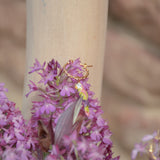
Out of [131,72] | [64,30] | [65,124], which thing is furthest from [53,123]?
[131,72]

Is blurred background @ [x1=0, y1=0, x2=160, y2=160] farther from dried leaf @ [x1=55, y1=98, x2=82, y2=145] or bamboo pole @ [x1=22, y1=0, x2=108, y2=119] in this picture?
dried leaf @ [x1=55, y1=98, x2=82, y2=145]

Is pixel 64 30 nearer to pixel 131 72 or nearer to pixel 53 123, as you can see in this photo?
pixel 53 123

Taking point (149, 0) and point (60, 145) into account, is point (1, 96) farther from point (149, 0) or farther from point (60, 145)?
point (149, 0)

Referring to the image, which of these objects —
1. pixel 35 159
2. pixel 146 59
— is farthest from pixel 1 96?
pixel 146 59

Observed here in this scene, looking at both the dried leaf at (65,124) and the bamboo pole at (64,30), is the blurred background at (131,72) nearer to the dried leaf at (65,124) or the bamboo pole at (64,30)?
the bamboo pole at (64,30)

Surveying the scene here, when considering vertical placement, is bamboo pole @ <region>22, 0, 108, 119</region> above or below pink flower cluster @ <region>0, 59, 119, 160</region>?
above

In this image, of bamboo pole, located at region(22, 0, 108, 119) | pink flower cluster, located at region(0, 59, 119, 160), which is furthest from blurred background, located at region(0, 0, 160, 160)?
pink flower cluster, located at region(0, 59, 119, 160)

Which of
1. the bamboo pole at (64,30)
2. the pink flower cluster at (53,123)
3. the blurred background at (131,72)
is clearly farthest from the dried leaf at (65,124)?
the blurred background at (131,72)
